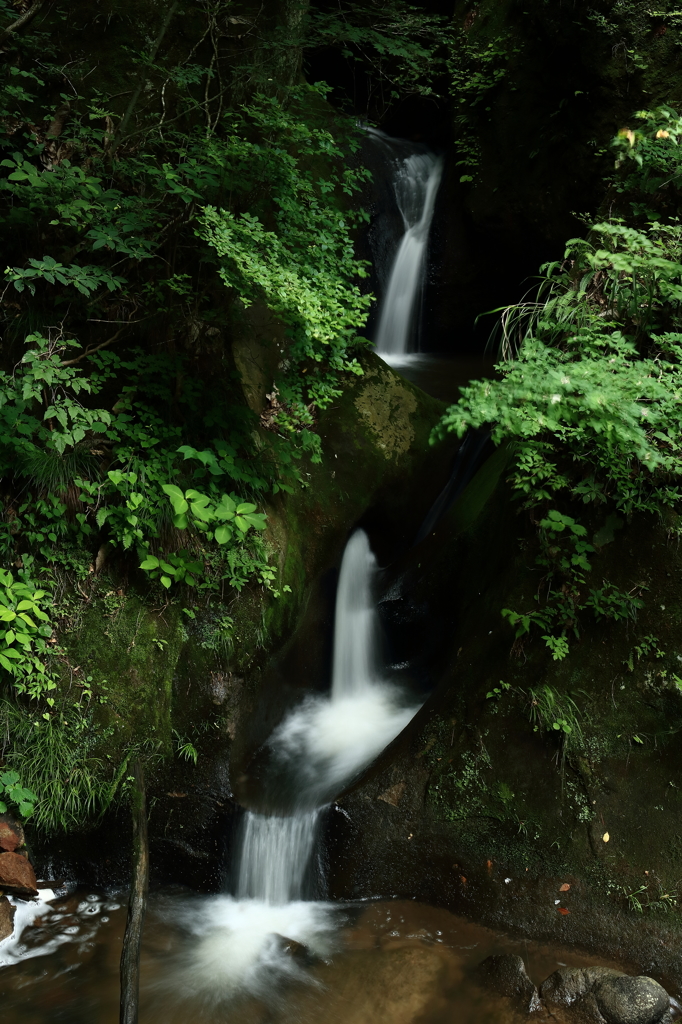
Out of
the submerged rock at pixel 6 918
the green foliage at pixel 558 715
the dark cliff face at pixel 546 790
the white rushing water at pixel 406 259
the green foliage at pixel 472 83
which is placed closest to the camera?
the dark cliff face at pixel 546 790

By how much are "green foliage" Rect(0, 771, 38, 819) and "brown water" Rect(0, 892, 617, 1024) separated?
0.61 metres

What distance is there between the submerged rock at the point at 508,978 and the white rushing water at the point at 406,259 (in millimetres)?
6710

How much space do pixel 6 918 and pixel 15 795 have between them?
2.06ft

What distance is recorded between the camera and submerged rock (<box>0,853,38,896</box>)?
4.04 m

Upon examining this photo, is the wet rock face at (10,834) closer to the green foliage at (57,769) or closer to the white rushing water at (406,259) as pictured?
the green foliage at (57,769)

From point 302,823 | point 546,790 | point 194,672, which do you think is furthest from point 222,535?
point 546,790

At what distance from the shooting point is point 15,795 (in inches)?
160

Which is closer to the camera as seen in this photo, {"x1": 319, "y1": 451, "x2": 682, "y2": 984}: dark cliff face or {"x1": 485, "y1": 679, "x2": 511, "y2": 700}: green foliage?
{"x1": 319, "y1": 451, "x2": 682, "y2": 984}: dark cliff face

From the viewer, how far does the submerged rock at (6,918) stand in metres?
3.87

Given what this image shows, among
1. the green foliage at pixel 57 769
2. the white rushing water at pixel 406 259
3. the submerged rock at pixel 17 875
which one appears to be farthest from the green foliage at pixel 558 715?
the white rushing water at pixel 406 259

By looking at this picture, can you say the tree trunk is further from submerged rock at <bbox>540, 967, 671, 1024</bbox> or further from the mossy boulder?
submerged rock at <bbox>540, 967, 671, 1024</bbox>

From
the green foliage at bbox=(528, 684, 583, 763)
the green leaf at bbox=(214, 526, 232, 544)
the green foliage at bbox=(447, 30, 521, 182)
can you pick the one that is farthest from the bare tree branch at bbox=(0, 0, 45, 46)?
the green foliage at bbox=(447, 30, 521, 182)

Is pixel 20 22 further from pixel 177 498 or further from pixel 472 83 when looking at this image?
pixel 472 83

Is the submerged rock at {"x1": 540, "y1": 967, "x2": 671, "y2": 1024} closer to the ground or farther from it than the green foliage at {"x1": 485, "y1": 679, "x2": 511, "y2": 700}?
closer to the ground
